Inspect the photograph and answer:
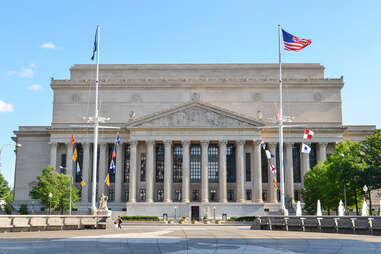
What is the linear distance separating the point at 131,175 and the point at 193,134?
13764mm

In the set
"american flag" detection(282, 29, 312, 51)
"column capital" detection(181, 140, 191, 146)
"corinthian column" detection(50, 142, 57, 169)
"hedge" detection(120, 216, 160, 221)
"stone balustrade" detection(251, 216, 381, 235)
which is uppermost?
"american flag" detection(282, 29, 312, 51)

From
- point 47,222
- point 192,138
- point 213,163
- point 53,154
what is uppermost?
point 192,138

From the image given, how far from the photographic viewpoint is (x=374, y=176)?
52.4 meters

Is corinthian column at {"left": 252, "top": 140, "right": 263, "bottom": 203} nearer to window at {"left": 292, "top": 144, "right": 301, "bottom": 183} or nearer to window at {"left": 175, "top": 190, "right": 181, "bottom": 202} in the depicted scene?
window at {"left": 292, "top": 144, "right": 301, "bottom": 183}

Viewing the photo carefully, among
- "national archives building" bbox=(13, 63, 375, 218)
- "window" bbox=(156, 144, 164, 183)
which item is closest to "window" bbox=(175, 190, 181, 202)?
"national archives building" bbox=(13, 63, 375, 218)

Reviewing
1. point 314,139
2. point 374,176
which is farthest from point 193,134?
point 374,176

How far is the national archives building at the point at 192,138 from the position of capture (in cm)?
7806

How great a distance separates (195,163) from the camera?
8256 centimetres

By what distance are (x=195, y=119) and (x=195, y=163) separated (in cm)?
909

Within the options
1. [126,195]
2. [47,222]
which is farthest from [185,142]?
[47,222]

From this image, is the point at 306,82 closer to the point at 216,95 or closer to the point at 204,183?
the point at 216,95

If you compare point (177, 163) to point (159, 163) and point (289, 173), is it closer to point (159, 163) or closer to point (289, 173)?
point (159, 163)

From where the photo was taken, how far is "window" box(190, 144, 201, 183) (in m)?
81.9

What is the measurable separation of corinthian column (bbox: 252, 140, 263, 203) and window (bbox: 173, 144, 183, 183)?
47.0ft
